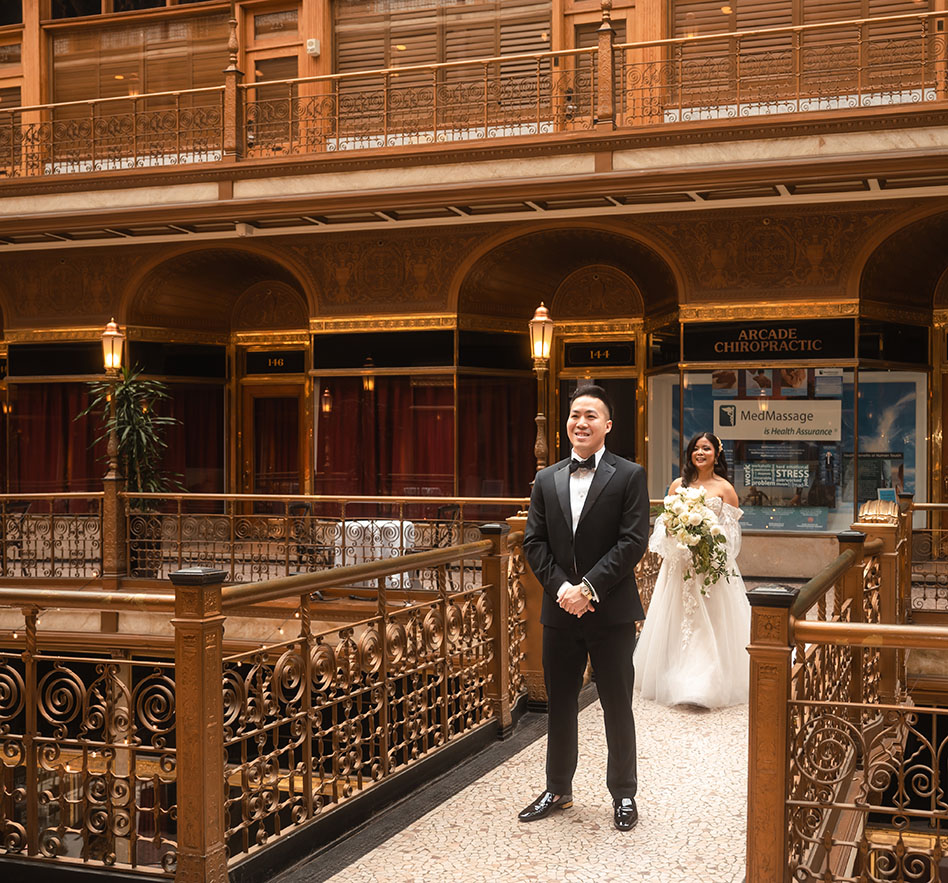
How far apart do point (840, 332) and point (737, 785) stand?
8062mm

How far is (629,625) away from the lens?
4586 millimetres

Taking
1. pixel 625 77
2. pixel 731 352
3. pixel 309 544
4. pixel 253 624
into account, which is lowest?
pixel 253 624

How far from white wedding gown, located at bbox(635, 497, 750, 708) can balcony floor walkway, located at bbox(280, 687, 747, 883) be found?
686 mm

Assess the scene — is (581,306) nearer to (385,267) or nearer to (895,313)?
(385,267)

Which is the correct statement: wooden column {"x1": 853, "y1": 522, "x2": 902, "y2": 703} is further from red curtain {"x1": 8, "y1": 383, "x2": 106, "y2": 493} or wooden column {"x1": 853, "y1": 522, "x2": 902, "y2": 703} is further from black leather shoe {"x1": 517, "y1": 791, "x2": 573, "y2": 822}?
red curtain {"x1": 8, "y1": 383, "x2": 106, "y2": 493}

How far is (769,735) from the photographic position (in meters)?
3.54

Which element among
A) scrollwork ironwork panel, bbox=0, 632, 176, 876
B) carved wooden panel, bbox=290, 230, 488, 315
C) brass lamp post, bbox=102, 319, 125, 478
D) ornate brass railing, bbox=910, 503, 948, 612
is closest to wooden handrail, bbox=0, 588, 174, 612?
scrollwork ironwork panel, bbox=0, 632, 176, 876

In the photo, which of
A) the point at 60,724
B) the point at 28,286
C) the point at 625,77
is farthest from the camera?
the point at 28,286

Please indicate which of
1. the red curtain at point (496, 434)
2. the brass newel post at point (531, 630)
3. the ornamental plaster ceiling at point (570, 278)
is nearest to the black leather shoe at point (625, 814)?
the brass newel post at point (531, 630)

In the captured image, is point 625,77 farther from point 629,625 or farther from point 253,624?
point 629,625

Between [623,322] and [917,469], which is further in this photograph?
[623,322]

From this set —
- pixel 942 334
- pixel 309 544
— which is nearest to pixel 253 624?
pixel 309 544

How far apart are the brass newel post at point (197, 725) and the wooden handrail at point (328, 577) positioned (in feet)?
0.45

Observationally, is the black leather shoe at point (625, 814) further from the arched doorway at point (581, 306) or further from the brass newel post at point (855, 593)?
the arched doorway at point (581, 306)
